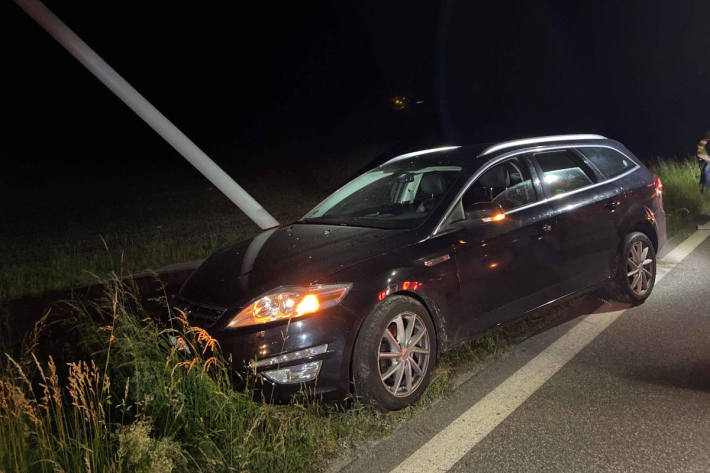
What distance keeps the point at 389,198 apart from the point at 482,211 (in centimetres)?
110

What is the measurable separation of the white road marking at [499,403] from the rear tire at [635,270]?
25cm

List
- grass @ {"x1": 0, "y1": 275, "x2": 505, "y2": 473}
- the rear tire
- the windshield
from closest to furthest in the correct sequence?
grass @ {"x1": 0, "y1": 275, "x2": 505, "y2": 473} < the windshield < the rear tire

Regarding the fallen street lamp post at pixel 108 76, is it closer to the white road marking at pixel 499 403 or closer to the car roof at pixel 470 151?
the car roof at pixel 470 151

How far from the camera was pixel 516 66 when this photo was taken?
47.2 m

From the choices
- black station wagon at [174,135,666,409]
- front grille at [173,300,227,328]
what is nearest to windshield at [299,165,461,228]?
black station wagon at [174,135,666,409]

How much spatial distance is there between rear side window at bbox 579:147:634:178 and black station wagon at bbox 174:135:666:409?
0.05 feet

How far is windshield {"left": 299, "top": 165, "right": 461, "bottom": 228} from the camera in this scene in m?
4.34

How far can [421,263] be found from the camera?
3.83 metres

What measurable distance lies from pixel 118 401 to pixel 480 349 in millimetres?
2417

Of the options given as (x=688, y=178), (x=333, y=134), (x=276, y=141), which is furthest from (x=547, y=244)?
(x=333, y=134)

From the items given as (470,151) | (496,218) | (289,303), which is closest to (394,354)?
(289,303)

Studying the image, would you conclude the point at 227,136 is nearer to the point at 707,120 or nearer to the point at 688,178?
the point at 688,178

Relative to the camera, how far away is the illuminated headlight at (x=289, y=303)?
3430mm

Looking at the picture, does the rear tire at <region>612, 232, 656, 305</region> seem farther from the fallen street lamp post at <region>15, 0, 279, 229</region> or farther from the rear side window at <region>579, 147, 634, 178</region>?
the fallen street lamp post at <region>15, 0, 279, 229</region>
